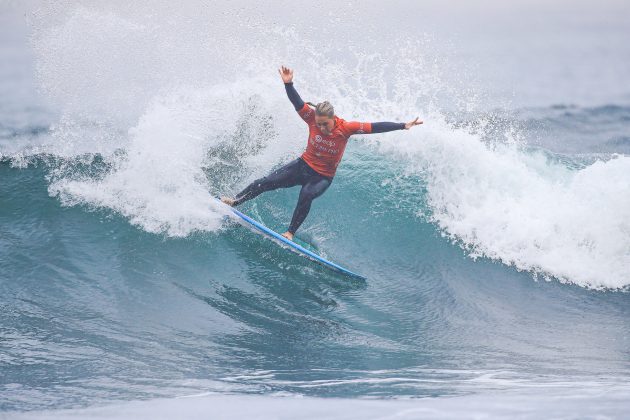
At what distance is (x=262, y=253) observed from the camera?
774cm

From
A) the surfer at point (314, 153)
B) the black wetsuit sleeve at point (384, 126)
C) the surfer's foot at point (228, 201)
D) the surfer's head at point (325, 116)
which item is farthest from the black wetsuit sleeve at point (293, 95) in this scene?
the surfer's foot at point (228, 201)

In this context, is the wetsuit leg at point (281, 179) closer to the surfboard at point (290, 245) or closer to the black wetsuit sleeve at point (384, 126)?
the surfboard at point (290, 245)

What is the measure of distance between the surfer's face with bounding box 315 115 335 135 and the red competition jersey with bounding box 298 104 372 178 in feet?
0.27

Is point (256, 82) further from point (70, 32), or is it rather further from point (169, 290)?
point (169, 290)

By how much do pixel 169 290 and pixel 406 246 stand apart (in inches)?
124

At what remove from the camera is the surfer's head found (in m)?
7.07

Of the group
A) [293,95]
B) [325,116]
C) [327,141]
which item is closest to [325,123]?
[325,116]

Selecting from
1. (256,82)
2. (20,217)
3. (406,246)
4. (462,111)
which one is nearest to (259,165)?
(256,82)

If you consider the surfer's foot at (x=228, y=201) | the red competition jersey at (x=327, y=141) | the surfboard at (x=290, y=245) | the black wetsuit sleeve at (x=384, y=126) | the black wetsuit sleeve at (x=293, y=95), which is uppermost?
the black wetsuit sleeve at (x=293, y=95)

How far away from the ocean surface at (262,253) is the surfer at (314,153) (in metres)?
0.58

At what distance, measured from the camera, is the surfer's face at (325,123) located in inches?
280

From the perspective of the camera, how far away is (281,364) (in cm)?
563

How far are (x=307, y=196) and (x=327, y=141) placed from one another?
27.2 inches

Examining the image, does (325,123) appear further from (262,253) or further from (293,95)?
(262,253)
